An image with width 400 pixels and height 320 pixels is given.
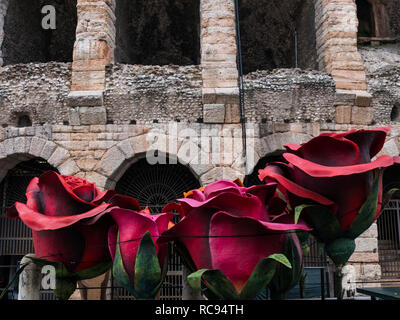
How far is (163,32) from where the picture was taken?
422 inches

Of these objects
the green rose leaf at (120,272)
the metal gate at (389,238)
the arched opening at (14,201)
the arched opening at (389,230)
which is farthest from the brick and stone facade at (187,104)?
the green rose leaf at (120,272)

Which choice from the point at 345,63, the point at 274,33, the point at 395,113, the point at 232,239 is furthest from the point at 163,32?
the point at 232,239

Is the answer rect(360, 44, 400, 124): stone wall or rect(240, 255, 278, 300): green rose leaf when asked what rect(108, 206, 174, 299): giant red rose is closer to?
rect(240, 255, 278, 300): green rose leaf

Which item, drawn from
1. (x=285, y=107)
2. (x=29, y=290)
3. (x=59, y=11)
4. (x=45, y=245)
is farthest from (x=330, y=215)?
(x=59, y=11)

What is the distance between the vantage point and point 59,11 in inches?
388

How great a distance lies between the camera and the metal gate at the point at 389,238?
707 centimetres

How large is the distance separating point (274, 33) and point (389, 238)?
5.58 m

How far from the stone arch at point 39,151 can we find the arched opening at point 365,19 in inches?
316

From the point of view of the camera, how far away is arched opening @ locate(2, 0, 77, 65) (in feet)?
24.7

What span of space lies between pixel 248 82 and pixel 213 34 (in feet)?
3.10

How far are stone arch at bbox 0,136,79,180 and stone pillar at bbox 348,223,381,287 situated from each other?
173 inches

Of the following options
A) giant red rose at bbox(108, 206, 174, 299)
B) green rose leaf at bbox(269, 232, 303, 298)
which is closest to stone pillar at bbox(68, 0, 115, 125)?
giant red rose at bbox(108, 206, 174, 299)

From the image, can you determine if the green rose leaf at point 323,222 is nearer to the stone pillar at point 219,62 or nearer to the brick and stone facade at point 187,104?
the brick and stone facade at point 187,104

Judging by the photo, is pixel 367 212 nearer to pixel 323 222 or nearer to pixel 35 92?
pixel 323 222
